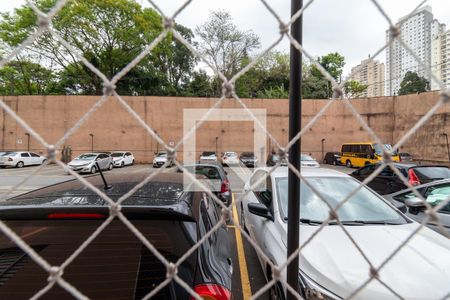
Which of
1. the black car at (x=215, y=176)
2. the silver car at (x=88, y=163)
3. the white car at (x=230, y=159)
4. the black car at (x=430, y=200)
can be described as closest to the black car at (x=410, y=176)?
the black car at (x=430, y=200)

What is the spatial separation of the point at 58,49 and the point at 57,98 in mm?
5511

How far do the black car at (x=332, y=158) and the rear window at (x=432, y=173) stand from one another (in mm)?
15999

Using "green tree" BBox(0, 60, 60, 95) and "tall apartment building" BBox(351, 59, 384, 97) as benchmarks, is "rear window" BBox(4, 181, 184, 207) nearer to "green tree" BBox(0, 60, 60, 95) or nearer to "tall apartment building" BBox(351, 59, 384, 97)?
"tall apartment building" BBox(351, 59, 384, 97)

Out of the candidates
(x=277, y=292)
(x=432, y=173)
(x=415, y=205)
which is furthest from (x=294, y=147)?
(x=432, y=173)

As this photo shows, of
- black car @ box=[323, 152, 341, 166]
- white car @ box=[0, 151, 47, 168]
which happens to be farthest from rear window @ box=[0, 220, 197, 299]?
black car @ box=[323, 152, 341, 166]

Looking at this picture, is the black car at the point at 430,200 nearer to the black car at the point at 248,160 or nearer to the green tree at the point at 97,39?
the black car at the point at 248,160

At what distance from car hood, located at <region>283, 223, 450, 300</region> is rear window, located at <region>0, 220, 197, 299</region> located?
97cm

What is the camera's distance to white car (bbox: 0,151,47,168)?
1930 cm

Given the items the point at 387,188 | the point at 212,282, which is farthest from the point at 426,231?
the point at 387,188

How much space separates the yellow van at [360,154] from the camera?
17941mm

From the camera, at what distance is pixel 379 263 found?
1969 mm

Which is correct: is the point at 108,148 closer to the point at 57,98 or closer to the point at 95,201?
the point at 57,98

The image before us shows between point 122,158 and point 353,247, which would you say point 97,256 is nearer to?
point 353,247

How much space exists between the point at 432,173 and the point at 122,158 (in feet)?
64.1
